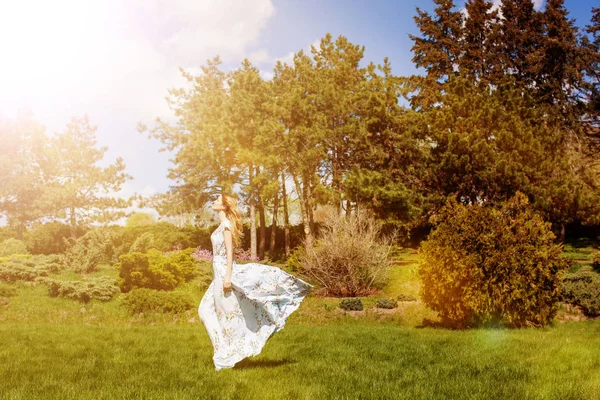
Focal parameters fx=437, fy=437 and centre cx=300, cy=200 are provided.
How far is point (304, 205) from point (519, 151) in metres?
11.8

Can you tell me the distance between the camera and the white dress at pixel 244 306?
5434 millimetres

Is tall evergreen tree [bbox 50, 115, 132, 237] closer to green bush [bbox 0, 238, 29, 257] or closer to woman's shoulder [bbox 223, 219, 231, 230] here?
green bush [bbox 0, 238, 29, 257]

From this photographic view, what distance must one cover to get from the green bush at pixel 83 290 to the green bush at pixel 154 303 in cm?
125

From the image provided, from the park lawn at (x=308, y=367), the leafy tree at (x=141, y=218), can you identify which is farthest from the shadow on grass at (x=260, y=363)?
the leafy tree at (x=141, y=218)

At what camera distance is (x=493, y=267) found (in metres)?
9.16

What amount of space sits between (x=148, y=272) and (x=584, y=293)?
45.1 feet

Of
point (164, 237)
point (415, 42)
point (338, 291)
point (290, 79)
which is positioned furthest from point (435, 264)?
point (415, 42)

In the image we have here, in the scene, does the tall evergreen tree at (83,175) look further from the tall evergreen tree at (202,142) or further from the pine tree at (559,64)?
the pine tree at (559,64)

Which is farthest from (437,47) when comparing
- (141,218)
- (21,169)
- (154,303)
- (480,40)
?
(141,218)

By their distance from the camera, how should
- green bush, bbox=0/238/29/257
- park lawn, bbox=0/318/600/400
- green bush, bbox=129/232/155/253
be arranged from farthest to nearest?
green bush, bbox=0/238/29/257
green bush, bbox=129/232/155/253
park lawn, bbox=0/318/600/400

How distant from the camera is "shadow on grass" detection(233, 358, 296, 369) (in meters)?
5.45

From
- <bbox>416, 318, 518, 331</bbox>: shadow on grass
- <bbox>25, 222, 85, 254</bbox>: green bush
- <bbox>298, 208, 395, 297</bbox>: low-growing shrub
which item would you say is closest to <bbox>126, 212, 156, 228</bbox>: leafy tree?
<bbox>25, 222, 85, 254</bbox>: green bush

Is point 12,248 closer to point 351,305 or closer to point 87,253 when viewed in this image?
point 87,253

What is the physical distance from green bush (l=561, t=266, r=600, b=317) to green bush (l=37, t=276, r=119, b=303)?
13.9 m
